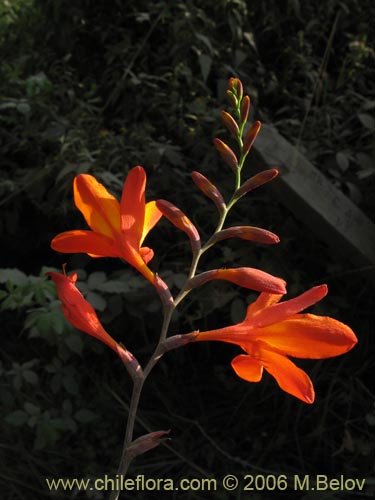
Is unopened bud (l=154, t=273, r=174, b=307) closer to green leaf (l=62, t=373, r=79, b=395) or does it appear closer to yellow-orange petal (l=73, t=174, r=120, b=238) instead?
yellow-orange petal (l=73, t=174, r=120, b=238)

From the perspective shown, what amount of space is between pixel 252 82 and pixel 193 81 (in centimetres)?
26

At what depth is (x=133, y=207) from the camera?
2.43 feet

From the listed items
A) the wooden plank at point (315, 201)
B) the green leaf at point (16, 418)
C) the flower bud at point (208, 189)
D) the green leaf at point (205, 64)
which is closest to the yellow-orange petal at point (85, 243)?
the flower bud at point (208, 189)

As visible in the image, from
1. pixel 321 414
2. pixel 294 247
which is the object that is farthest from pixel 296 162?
pixel 321 414

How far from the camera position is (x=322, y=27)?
9.81ft

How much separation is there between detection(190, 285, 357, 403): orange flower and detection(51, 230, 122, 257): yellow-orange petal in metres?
0.14

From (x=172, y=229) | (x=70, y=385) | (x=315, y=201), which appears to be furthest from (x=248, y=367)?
(x=172, y=229)

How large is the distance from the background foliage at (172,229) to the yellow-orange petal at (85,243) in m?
1.27

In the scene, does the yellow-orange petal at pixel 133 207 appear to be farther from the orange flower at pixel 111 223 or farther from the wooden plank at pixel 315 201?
the wooden plank at pixel 315 201

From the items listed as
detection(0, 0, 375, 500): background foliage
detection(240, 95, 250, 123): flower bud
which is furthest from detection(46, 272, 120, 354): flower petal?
detection(0, 0, 375, 500): background foliage

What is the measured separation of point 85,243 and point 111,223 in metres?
0.04

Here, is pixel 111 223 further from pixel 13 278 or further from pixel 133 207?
pixel 13 278

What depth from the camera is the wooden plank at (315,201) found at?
202cm

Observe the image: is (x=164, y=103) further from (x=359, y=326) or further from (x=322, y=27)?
(x=359, y=326)
